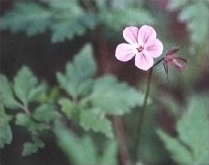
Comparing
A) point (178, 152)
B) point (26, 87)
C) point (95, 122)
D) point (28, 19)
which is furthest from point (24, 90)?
point (178, 152)

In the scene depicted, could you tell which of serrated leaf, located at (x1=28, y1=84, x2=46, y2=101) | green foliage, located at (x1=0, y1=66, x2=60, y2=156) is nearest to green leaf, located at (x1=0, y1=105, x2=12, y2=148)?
green foliage, located at (x1=0, y1=66, x2=60, y2=156)

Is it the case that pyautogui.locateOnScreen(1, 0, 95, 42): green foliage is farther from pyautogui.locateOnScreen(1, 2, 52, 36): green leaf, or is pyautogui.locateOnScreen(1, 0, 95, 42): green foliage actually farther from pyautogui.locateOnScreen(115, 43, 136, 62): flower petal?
pyautogui.locateOnScreen(115, 43, 136, 62): flower petal

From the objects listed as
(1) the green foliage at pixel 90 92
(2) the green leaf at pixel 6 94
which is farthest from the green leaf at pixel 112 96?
(2) the green leaf at pixel 6 94

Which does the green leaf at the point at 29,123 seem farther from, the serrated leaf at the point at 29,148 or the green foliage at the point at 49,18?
the green foliage at the point at 49,18

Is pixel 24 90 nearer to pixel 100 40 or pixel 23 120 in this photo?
pixel 23 120

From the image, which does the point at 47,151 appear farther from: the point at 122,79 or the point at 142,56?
the point at 142,56

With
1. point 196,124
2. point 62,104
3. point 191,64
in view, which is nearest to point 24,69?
point 62,104
